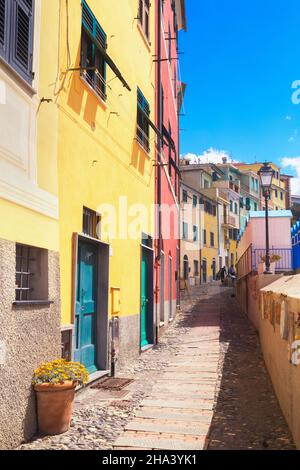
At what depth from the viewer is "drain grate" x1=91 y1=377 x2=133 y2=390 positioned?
7130 mm

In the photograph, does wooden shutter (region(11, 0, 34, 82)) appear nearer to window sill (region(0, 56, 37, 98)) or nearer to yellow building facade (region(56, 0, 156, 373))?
window sill (region(0, 56, 37, 98))

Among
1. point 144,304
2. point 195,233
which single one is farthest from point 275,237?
point 195,233

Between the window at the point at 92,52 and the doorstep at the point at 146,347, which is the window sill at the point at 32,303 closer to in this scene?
the window at the point at 92,52

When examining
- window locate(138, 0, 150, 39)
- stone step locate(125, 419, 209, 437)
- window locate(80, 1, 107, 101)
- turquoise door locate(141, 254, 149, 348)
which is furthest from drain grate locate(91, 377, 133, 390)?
window locate(138, 0, 150, 39)

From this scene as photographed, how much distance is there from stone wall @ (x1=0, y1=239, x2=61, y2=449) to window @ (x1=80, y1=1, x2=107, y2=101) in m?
3.59

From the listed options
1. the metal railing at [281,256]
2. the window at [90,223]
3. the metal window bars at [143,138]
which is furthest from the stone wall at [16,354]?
the metal railing at [281,256]

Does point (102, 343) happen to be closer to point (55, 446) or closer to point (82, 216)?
point (82, 216)

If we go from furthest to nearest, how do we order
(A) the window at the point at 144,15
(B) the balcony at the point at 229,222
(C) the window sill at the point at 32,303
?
(B) the balcony at the point at 229,222, (A) the window at the point at 144,15, (C) the window sill at the point at 32,303

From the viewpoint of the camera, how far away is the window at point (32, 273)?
16.9 ft

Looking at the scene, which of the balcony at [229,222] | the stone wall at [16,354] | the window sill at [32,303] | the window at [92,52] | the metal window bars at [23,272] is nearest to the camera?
the stone wall at [16,354]

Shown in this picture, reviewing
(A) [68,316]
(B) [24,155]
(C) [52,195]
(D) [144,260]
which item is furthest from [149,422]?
(D) [144,260]

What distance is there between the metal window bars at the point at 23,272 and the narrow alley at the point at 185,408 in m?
1.58

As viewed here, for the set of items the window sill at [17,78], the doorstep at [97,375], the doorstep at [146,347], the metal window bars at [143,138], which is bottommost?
the doorstep at [146,347]

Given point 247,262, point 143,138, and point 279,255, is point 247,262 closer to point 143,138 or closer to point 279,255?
point 279,255
